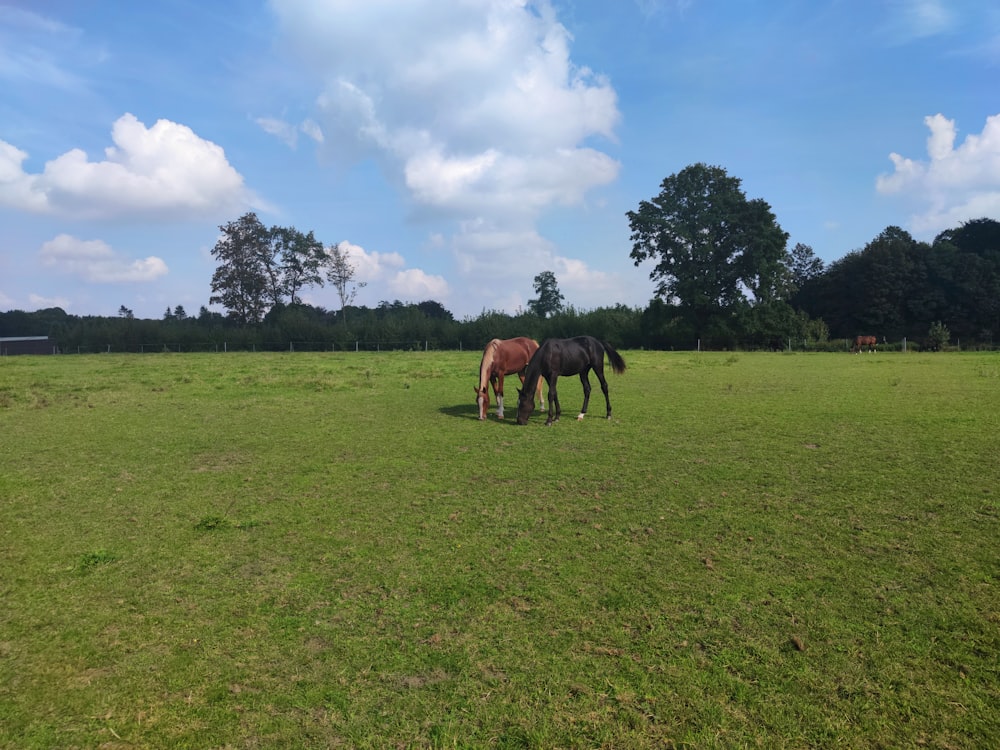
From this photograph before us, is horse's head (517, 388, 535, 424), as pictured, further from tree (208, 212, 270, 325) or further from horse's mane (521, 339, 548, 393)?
tree (208, 212, 270, 325)

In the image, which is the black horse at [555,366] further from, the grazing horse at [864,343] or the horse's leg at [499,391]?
the grazing horse at [864,343]

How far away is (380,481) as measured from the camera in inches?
259

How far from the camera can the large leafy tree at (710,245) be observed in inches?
1767

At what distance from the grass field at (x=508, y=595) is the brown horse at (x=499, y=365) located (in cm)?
295

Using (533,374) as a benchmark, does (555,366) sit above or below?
above

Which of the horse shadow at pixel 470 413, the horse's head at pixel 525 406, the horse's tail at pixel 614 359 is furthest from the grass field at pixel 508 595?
the horse's tail at pixel 614 359

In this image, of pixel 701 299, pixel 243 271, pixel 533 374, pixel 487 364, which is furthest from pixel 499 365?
pixel 243 271

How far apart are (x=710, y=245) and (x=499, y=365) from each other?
40651 millimetres

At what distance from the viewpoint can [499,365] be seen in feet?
38.6

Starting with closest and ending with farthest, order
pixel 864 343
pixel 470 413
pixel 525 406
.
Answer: pixel 525 406 < pixel 470 413 < pixel 864 343

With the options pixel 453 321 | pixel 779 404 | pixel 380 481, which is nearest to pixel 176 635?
pixel 380 481

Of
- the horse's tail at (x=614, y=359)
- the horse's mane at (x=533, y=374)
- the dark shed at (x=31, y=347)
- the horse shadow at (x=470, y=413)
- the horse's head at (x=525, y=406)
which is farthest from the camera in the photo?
the dark shed at (x=31, y=347)

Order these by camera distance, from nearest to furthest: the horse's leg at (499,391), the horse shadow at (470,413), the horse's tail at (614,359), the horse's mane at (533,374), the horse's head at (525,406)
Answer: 1. the horse's head at (525,406)
2. the horse's mane at (533,374)
3. the horse shadow at (470,413)
4. the horse's leg at (499,391)
5. the horse's tail at (614,359)

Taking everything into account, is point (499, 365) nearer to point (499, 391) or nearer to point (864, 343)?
point (499, 391)
